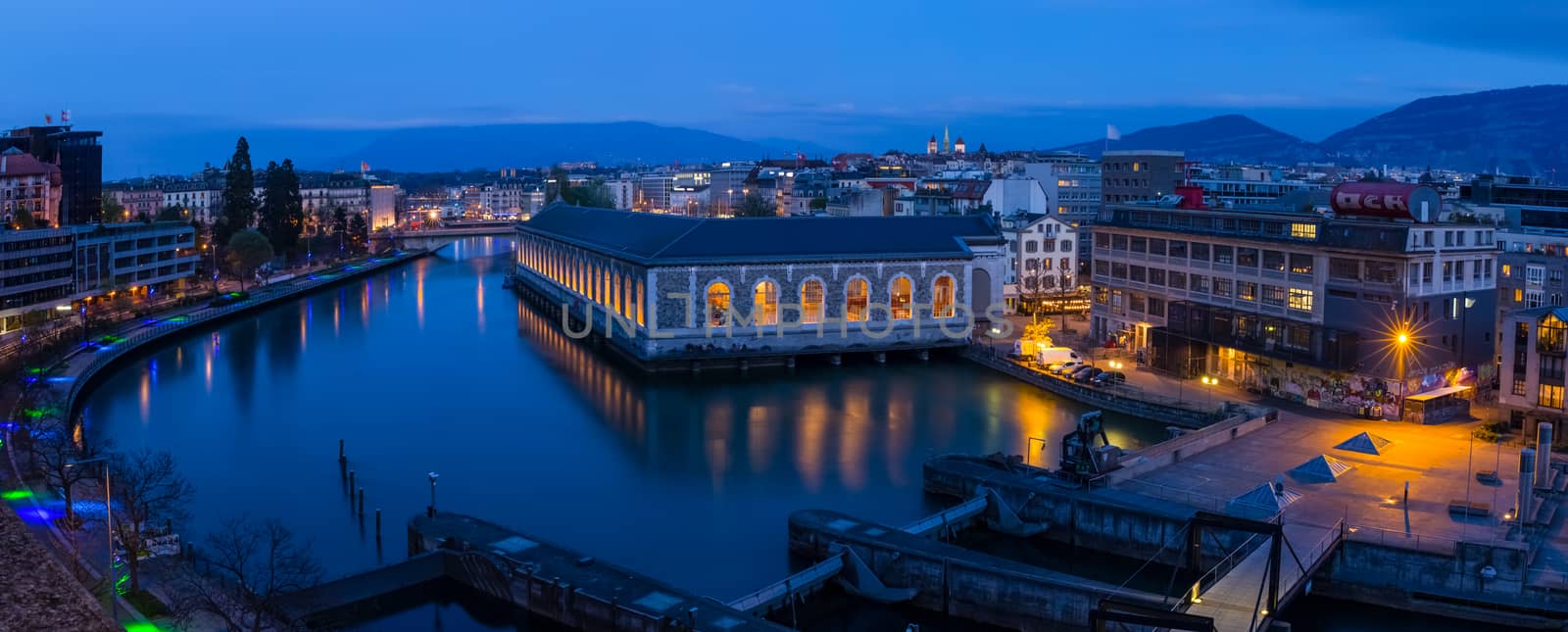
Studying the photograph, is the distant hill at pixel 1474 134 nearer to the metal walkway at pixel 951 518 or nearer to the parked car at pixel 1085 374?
the parked car at pixel 1085 374

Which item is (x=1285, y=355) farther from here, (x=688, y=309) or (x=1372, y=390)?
(x=688, y=309)

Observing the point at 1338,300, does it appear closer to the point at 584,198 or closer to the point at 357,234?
the point at 584,198

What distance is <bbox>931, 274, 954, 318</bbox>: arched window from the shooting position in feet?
126

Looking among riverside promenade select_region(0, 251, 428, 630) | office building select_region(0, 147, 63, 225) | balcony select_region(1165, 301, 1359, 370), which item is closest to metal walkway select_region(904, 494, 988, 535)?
riverside promenade select_region(0, 251, 428, 630)

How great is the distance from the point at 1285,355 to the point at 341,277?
5162 centimetres

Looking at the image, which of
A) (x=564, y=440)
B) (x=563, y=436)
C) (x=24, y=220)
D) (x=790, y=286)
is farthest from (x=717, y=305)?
(x=24, y=220)

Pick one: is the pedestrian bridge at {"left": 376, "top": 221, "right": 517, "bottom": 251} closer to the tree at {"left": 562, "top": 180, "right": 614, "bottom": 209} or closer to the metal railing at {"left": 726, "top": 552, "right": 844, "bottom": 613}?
the tree at {"left": 562, "top": 180, "right": 614, "bottom": 209}

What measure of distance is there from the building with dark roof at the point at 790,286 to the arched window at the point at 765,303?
29 millimetres

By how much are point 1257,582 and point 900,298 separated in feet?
74.3

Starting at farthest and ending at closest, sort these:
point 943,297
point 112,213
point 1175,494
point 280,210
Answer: point 112,213 < point 280,210 < point 943,297 < point 1175,494

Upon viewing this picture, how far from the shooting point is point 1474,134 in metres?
154

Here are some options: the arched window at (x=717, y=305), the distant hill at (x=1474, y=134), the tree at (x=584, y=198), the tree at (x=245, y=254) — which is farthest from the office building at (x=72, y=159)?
the distant hill at (x=1474, y=134)

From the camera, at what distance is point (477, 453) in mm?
25641

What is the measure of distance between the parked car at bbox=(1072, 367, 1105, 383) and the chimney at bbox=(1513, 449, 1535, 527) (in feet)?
45.2
